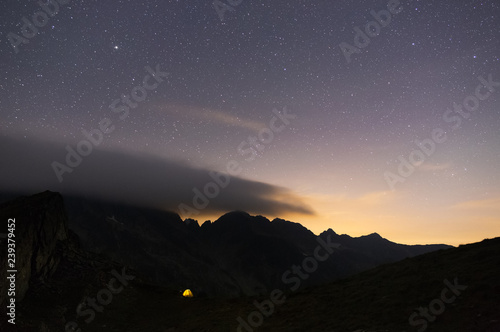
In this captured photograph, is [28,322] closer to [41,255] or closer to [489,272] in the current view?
[41,255]

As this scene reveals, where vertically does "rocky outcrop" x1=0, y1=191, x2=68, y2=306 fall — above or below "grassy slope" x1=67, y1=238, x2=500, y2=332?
above

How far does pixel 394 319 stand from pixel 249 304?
564 inches

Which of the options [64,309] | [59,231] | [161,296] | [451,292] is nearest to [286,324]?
[451,292]

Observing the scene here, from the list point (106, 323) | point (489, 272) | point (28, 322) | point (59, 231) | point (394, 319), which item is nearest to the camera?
point (394, 319)

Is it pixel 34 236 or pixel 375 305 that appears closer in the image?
pixel 375 305

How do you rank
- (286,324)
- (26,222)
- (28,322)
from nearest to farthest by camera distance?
1. (286,324)
2. (28,322)
3. (26,222)

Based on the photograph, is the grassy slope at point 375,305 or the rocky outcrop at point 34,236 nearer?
the grassy slope at point 375,305

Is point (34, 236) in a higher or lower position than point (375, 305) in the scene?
higher

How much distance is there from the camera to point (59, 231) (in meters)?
45.7

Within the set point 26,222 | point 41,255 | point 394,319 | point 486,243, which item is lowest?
point 394,319

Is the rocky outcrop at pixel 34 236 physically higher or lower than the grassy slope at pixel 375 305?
higher

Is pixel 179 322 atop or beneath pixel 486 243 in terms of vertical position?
beneath

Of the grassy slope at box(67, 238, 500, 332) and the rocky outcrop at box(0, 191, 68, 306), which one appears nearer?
the grassy slope at box(67, 238, 500, 332)

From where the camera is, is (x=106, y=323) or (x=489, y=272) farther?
(x=106, y=323)
